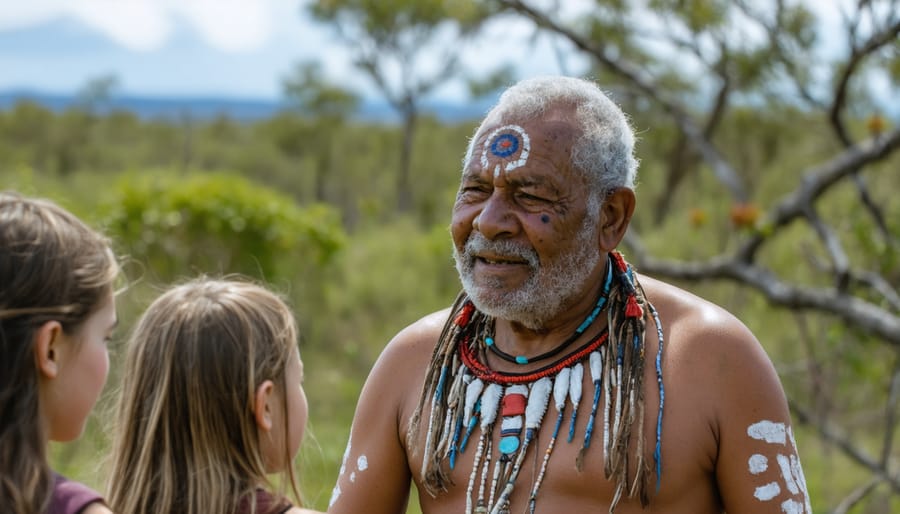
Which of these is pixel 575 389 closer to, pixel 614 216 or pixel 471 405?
→ pixel 471 405

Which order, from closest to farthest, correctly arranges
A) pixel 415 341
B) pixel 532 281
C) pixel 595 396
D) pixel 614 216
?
pixel 595 396 → pixel 532 281 → pixel 614 216 → pixel 415 341

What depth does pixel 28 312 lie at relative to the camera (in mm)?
2146

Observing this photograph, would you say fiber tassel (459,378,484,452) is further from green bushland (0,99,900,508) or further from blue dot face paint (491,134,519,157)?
blue dot face paint (491,134,519,157)

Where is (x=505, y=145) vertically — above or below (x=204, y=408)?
above

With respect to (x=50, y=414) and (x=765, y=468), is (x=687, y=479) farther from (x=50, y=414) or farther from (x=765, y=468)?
(x=50, y=414)

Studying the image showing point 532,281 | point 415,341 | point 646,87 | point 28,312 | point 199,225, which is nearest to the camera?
point 28,312

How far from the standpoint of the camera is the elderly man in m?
2.70

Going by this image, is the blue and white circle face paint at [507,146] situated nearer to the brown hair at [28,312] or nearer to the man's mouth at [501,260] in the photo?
the man's mouth at [501,260]

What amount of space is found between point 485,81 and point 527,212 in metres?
19.3

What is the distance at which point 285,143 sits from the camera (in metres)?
30.0

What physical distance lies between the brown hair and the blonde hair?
481 mm

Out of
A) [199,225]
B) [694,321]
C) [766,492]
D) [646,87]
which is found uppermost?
[646,87]

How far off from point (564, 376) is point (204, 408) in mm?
895

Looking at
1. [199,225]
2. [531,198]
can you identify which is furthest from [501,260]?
[199,225]
